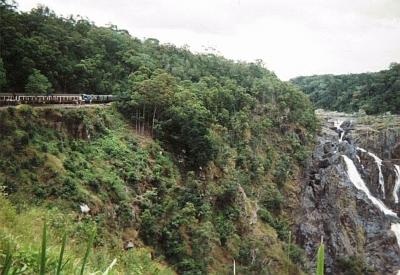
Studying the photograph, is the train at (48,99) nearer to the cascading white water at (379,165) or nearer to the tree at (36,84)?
the tree at (36,84)

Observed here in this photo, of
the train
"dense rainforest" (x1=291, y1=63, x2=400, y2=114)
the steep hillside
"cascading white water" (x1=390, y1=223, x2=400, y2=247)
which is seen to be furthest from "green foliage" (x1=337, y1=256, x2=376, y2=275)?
"dense rainforest" (x1=291, y1=63, x2=400, y2=114)

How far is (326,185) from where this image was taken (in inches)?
1240

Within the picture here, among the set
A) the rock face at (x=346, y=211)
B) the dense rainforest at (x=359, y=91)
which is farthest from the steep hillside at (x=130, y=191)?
the dense rainforest at (x=359, y=91)

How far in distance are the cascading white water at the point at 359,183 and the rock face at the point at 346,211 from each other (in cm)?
27

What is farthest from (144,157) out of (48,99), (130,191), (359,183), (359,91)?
(359,91)

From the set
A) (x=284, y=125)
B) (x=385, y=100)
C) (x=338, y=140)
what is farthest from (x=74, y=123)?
(x=385, y=100)

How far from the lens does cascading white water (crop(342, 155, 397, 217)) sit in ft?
99.6

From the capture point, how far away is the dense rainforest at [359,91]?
171 feet

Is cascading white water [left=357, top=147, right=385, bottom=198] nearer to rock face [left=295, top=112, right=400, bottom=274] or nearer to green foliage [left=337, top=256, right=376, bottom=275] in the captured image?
rock face [left=295, top=112, right=400, bottom=274]

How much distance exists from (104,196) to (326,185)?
64.8 feet

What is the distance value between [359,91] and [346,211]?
33.0 metres

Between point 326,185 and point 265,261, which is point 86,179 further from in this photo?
point 326,185

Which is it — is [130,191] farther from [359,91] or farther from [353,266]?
[359,91]

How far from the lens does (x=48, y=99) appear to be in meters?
20.0
